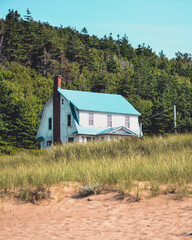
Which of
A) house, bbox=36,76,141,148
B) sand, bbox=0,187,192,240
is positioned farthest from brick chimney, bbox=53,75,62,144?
sand, bbox=0,187,192,240

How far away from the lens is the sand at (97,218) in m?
6.43

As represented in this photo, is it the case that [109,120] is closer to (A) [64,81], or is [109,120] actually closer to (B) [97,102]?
(B) [97,102]

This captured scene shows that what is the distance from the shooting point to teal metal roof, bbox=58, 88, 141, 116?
4166cm

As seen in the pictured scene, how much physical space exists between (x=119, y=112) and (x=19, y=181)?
3315 cm

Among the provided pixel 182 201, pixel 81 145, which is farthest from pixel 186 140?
pixel 182 201

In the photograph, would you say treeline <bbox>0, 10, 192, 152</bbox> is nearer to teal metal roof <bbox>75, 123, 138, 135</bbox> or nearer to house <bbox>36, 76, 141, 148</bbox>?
house <bbox>36, 76, 141, 148</bbox>

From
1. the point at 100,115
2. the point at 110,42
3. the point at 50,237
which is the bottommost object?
the point at 50,237

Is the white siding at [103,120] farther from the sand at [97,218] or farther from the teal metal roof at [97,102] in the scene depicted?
the sand at [97,218]

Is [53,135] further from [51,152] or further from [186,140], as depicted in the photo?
[186,140]

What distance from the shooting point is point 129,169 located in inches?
390

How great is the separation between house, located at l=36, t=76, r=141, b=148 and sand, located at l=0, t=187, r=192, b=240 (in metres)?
30.4

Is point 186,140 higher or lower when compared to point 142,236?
higher

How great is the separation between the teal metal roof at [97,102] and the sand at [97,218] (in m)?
31.6

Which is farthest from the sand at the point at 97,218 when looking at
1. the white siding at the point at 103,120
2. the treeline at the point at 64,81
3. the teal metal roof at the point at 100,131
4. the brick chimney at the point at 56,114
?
the treeline at the point at 64,81
